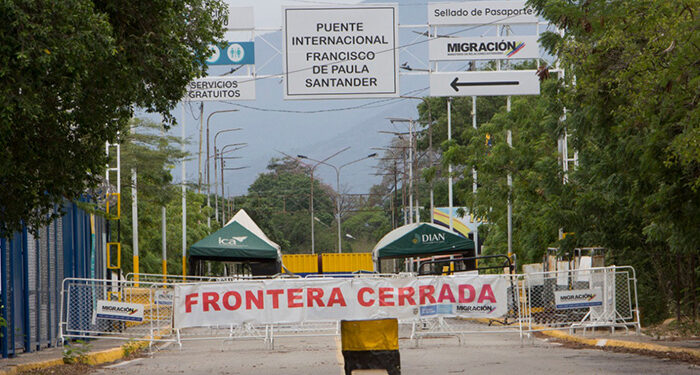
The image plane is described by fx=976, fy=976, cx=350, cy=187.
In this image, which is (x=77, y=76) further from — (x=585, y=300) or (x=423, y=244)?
(x=423, y=244)

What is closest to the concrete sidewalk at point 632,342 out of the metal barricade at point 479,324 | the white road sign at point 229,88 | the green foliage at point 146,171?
the metal barricade at point 479,324

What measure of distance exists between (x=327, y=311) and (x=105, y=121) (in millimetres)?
6793

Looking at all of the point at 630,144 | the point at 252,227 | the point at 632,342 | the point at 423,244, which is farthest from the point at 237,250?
the point at 630,144

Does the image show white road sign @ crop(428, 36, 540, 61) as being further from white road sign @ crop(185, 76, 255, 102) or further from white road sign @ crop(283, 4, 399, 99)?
white road sign @ crop(185, 76, 255, 102)

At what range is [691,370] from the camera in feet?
41.5

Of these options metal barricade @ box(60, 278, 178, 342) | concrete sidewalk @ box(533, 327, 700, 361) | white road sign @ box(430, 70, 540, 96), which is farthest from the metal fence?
white road sign @ box(430, 70, 540, 96)

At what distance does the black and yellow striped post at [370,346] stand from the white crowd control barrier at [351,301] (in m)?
3.66

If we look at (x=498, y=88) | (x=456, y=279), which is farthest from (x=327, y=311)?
(x=498, y=88)

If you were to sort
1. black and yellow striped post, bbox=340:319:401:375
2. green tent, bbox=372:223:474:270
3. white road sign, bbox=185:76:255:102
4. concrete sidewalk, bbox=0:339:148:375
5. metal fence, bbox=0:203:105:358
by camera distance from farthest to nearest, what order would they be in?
green tent, bbox=372:223:474:270
white road sign, bbox=185:76:255:102
metal fence, bbox=0:203:105:358
concrete sidewalk, bbox=0:339:148:375
black and yellow striped post, bbox=340:319:401:375

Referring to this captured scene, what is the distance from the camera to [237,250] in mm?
29562

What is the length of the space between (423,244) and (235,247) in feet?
18.9

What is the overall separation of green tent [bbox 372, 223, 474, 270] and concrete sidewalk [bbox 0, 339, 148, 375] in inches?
435

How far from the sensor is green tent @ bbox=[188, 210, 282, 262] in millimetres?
29438

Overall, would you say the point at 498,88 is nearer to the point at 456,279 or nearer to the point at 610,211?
the point at 610,211
